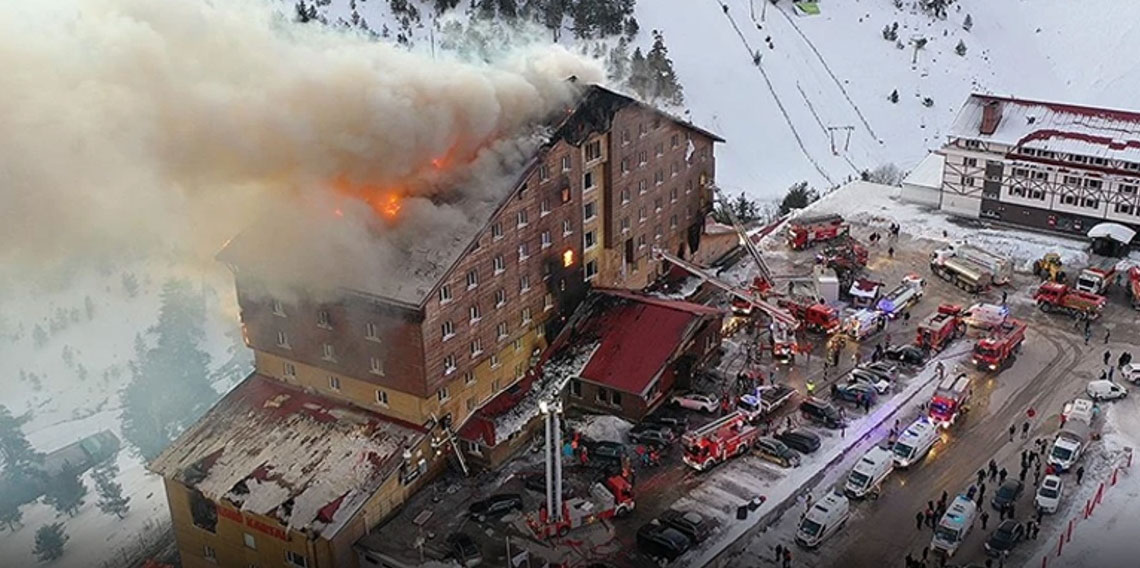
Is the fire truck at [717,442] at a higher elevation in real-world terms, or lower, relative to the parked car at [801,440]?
higher

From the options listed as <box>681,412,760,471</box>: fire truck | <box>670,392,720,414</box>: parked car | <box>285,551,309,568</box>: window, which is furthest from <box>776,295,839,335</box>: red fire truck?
<box>285,551,309,568</box>: window

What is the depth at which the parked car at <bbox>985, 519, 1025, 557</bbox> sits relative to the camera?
36188 millimetres

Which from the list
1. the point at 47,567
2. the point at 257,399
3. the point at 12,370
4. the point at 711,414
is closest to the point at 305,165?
the point at 257,399

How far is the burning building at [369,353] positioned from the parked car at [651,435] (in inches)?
215

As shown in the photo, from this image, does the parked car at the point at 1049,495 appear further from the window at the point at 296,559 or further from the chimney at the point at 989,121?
the chimney at the point at 989,121

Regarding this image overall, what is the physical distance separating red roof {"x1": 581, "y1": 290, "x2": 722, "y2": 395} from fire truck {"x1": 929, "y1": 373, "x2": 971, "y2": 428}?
→ 9.52m

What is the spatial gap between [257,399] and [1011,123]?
4620 cm

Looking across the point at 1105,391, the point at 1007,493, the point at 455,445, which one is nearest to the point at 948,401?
the point at 1007,493

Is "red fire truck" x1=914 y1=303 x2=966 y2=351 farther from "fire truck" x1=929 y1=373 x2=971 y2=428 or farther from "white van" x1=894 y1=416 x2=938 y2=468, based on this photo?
"white van" x1=894 y1=416 x2=938 y2=468

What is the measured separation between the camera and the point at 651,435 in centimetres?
4300

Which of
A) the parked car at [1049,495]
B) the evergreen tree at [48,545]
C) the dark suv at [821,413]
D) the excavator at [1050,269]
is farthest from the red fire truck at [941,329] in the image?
the evergreen tree at [48,545]

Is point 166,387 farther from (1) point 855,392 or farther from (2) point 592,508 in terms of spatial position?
(1) point 855,392

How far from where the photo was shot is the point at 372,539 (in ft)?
126

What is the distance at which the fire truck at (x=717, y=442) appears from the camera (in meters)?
41.3
